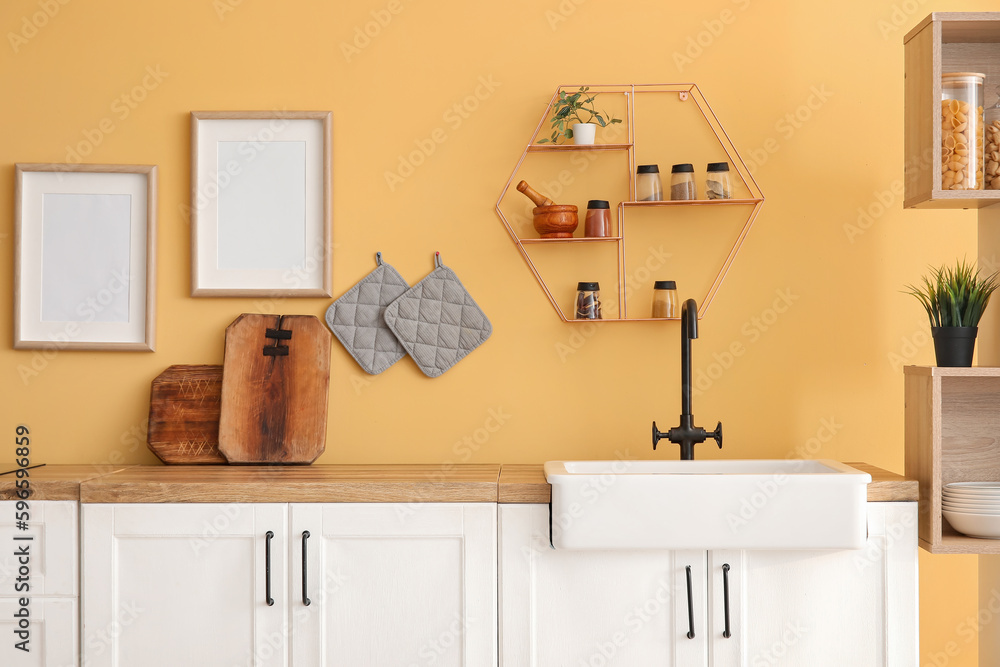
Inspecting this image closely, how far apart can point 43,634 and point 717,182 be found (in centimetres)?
203

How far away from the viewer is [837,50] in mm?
2254

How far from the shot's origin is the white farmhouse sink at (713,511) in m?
1.71

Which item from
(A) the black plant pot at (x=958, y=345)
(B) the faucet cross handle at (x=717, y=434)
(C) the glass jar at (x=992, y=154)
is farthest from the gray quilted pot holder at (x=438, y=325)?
(C) the glass jar at (x=992, y=154)

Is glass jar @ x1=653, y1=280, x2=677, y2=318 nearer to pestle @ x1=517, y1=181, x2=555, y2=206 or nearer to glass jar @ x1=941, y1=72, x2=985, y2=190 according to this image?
pestle @ x1=517, y1=181, x2=555, y2=206

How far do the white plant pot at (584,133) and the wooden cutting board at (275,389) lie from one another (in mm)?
891

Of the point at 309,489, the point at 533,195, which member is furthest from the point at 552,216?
the point at 309,489

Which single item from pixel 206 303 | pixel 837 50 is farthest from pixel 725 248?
pixel 206 303

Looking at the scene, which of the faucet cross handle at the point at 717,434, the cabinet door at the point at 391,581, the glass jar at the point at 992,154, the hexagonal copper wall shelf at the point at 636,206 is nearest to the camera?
the cabinet door at the point at 391,581

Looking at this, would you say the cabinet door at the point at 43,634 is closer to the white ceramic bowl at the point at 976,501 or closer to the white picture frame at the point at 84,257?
the white picture frame at the point at 84,257

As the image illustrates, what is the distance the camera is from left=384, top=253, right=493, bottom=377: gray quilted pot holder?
7.45 feet

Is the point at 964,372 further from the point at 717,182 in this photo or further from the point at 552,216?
the point at 552,216

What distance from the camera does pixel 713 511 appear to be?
172cm

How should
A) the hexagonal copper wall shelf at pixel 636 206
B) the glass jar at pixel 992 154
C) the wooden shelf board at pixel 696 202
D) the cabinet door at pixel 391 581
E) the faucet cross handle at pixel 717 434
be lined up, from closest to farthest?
the cabinet door at pixel 391 581 → the glass jar at pixel 992 154 → the faucet cross handle at pixel 717 434 → the wooden shelf board at pixel 696 202 → the hexagonal copper wall shelf at pixel 636 206

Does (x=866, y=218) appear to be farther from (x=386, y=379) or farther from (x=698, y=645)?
(x=386, y=379)
